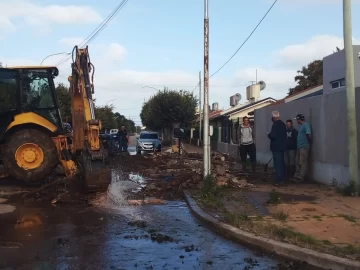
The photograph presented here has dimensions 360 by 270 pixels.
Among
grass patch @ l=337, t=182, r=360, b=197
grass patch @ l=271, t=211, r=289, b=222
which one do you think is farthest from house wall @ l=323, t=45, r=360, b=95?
grass patch @ l=271, t=211, r=289, b=222

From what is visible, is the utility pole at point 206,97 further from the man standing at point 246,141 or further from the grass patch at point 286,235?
Result: the grass patch at point 286,235

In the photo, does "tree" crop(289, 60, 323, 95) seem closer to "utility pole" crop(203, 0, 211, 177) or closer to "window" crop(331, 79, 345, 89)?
"window" crop(331, 79, 345, 89)

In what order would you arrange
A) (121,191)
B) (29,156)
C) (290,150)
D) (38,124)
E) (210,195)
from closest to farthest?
1. (210,195)
2. (29,156)
3. (38,124)
4. (121,191)
5. (290,150)

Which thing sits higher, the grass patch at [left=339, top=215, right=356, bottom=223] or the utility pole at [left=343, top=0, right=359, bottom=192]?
the utility pole at [left=343, top=0, right=359, bottom=192]

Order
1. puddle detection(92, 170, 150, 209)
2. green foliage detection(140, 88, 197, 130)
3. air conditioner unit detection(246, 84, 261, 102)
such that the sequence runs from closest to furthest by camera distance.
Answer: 1. puddle detection(92, 170, 150, 209)
2. air conditioner unit detection(246, 84, 261, 102)
3. green foliage detection(140, 88, 197, 130)

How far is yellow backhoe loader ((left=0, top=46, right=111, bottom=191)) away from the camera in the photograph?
11.7 meters

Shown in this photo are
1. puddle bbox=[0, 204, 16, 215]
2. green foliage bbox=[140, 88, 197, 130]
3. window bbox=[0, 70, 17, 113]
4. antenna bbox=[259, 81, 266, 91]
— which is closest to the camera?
puddle bbox=[0, 204, 16, 215]

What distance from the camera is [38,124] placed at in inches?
472

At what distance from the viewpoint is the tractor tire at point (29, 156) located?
462 inches

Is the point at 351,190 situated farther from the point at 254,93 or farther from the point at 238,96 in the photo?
the point at 238,96

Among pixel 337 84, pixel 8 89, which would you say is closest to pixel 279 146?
pixel 8 89

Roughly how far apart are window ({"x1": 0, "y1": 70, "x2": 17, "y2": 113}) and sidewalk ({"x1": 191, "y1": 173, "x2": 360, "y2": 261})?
16.1ft

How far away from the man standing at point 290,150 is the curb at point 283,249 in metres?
5.78

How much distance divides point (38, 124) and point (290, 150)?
22.5ft
